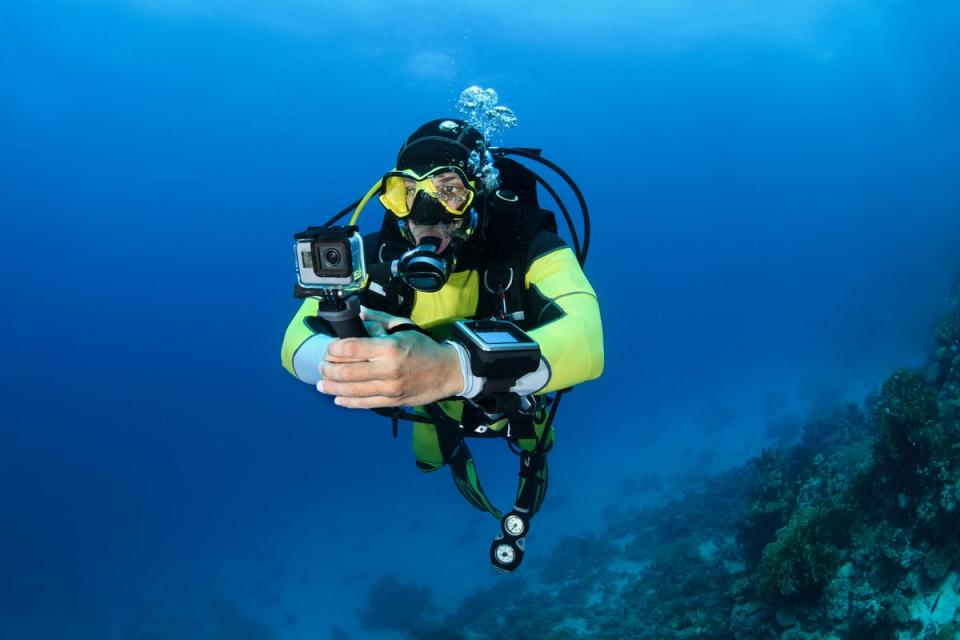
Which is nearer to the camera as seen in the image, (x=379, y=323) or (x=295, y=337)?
Result: (x=379, y=323)

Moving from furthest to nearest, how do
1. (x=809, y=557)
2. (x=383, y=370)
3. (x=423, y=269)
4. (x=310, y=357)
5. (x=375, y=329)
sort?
(x=809, y=557)
(x=423, y=269)
(x=310, y=357)
(x=375, y=329)
(x=383, y=370)

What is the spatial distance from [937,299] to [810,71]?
4494 centimetres

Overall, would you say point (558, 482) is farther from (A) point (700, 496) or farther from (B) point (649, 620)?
(B) point (649, 620)

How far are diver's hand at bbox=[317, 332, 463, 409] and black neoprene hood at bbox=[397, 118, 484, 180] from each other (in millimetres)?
1978

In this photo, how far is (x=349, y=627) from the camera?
1930 cm

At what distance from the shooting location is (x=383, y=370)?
55.9 inches

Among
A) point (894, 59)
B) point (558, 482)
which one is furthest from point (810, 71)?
point (558, 482)

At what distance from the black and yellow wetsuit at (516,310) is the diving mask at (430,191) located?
367 millimetres

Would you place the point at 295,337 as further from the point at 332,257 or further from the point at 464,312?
the point at 464,312

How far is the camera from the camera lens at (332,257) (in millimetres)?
1460

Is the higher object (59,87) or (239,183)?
(239,183)

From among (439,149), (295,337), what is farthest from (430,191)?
(295,337)

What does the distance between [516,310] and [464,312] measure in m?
0.85

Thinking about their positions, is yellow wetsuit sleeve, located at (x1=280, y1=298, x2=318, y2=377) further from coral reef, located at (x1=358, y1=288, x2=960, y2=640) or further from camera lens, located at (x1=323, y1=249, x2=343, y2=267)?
coral reef, located at (x1=358, y1=288, x2=960, y2=640)
